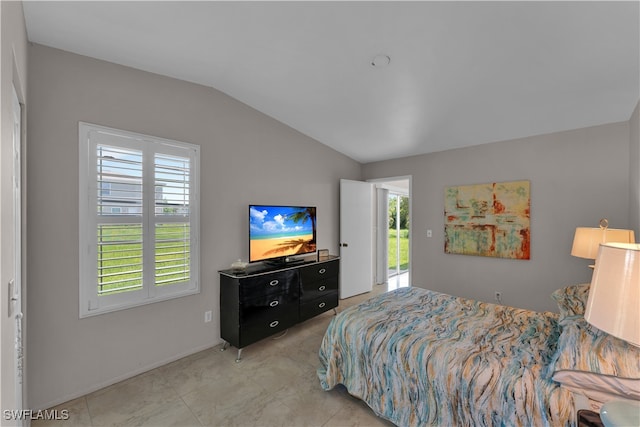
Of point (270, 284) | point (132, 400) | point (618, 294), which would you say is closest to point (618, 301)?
point (618, 294)

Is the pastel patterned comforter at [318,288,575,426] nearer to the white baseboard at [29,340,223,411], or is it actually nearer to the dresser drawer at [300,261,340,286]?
the dresser drawer at [300,261,340,286]

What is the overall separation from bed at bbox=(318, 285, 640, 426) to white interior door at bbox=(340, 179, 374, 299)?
2082 millimetres

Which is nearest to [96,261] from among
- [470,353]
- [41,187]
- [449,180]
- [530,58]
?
[41,187]

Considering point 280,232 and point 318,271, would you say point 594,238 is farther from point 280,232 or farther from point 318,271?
point 280,232

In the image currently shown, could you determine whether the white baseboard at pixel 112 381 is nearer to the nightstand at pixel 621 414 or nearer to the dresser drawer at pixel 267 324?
the dresser drawer at pixel 267 324

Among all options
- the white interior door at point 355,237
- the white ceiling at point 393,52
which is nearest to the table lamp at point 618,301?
the white ceiling at point 393,52

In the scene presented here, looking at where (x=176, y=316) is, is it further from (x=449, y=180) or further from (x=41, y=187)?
(x=449, y=180)

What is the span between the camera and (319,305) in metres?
3.61

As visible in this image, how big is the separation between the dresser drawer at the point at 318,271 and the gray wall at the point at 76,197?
796 mm

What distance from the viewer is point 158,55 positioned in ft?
7.60

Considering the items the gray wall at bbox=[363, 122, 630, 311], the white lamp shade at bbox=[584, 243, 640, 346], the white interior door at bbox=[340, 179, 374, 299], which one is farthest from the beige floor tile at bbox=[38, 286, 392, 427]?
the gray wall at bbox=[363, 122, 630, 311]

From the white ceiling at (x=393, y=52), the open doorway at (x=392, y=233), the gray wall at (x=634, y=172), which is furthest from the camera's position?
the open doorway at (x=392, y=233)

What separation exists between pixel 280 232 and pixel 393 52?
222 centimetres

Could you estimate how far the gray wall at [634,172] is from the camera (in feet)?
8.00
